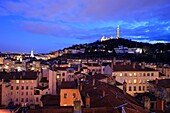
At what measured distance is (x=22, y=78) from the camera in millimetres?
Answer: 63906

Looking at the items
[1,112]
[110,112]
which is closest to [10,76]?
[1,112]

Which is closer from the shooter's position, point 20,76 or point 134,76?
point 20,76

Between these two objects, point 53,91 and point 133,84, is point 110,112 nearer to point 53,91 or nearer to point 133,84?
point 53,91

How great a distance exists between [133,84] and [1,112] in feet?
127

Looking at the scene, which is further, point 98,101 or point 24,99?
point 24,99

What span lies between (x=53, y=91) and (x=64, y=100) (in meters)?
22.4

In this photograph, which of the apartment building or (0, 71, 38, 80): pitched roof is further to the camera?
the apartment building

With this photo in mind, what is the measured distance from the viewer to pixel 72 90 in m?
37.6

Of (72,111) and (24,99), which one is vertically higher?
(72,111)

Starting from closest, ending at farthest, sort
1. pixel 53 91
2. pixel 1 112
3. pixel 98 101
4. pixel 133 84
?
pixel 98 101, pixel 1 112, pixel 53 91, pixel 133 84

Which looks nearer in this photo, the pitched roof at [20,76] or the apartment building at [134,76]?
the pitched roof at [20,76]

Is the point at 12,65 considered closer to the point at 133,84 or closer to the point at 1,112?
the point at 133,84

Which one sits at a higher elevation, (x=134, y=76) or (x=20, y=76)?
(x=20, y=76)

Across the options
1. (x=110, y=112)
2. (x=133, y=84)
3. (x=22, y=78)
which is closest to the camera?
(x=110, y=112)
